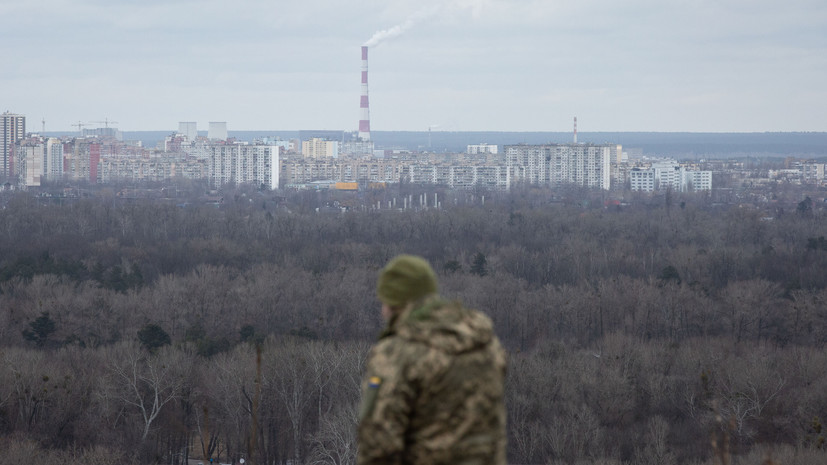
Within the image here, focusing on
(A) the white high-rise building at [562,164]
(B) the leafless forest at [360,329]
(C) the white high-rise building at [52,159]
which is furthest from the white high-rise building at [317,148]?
(B) the leafless forest at [360,329]

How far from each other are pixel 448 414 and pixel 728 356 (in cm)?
2911

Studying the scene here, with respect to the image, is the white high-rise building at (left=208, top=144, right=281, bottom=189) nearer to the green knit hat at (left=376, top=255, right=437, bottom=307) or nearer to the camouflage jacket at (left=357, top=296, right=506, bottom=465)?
the green knit hat at (left=376, top=255, right=437, bottom=307)

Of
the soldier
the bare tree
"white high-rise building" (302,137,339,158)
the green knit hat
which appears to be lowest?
the bare tree

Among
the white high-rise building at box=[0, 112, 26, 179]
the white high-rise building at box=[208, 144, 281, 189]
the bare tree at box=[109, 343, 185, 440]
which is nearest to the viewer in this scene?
the bare tree at box=[109, 343, 185, 440]

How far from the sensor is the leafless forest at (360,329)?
24.2 metres

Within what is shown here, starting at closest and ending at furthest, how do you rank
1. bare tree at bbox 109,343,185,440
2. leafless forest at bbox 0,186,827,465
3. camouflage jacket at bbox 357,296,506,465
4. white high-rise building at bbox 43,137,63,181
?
1. camouflage jacket at bbox 357,296,506,465
2. leafless forest at bbox 0,186,827,465
3. bare tree at bbox 109,343,185,440
4. white high-rise building at bbox 43,137,63,181

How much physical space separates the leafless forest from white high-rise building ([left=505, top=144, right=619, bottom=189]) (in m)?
45.2

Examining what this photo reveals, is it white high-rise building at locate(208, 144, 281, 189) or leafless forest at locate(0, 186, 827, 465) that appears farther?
white high-rise building at locate(208, 144, 281, 189)

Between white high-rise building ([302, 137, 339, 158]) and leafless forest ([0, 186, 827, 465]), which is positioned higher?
white high-rise building ([302, 137, 339, 158])

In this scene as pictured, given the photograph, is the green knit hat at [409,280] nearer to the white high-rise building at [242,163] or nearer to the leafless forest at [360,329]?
Answer: the leafless forest at [360,329]

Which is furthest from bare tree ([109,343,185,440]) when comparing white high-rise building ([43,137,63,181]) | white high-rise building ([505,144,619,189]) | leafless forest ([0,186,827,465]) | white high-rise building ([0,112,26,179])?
white high-rise building ([0,112,26,179])

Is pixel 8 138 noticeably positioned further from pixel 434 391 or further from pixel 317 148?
pixel 434 391

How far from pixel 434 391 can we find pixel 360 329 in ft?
108

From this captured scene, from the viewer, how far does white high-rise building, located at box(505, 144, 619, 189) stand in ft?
366
